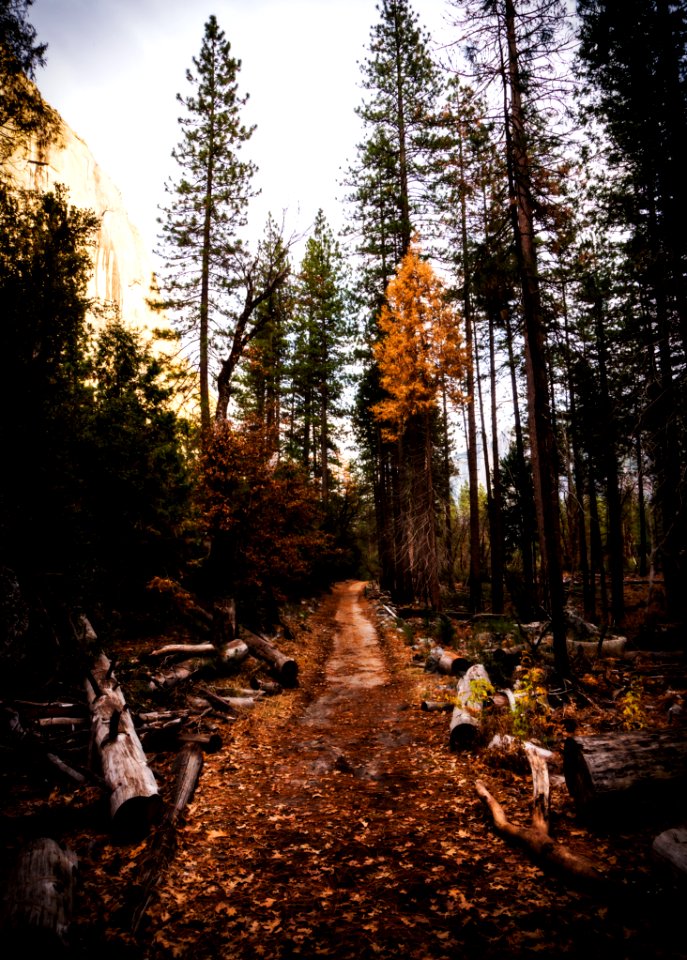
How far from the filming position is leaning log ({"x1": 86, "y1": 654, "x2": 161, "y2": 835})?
4.30 m


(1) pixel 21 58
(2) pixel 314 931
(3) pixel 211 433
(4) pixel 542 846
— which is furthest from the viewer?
(3) pixel 211 433

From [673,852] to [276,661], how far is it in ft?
26.0

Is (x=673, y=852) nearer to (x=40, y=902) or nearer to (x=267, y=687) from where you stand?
(x=40, y=902)

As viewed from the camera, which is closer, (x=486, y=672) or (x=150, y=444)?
(x=486, y=672)

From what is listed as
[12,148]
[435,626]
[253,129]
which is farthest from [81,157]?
[435,626]

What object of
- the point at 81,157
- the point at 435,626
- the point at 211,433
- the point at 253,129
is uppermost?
the point at 81,157

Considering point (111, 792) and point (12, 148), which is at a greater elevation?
point (12, 148)

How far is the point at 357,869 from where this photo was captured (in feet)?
12.6

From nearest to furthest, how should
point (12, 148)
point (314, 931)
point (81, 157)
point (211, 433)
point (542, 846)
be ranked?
point (314, 931) < point (542, 846) < point (12, 148) < point (211, 433) < point (81, 157)

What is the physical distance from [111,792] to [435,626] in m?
11.6

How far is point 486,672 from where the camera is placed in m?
8.63

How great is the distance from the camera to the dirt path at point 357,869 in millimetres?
2963

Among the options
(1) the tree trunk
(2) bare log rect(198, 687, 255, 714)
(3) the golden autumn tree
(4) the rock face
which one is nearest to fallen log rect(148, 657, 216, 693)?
(2) bare log rect(198, 687, 255, 714)

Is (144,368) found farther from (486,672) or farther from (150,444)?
(486,672)
